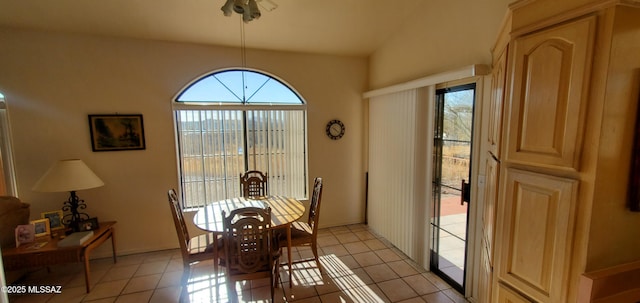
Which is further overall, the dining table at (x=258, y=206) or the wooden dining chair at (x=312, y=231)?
the wooden dining chair at (x=312, y=231)

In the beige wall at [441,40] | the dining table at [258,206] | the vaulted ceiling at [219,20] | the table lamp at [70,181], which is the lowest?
the dining table at [258,206]

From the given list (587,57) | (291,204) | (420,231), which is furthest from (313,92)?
(587,57)

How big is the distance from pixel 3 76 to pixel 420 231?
4.87 m

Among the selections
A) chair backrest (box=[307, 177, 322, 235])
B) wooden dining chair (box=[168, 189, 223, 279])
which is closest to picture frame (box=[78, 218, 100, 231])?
wooden dining chair (box=[168, 189, 223, 279])

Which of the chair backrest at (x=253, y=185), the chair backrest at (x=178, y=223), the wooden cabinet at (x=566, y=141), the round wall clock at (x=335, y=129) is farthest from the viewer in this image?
the round wall clock at (x=335, y=129)

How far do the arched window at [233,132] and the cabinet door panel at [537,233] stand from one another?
288cm

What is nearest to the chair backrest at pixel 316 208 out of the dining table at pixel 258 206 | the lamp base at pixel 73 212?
the dining table at pixel 258 206

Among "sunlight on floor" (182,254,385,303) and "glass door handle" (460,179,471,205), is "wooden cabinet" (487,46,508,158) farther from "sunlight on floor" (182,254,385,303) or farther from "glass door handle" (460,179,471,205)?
"sunlight on floor" (182,254,385,303)

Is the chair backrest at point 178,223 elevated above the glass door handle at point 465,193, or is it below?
below

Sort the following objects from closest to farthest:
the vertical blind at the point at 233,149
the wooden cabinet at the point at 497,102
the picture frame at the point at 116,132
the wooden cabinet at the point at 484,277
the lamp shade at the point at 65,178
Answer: the wooden cabinet at the point at 497,102 < the wooden cabinet at the point at 484,277 < the lamp shade at the point at 65,178 < the picture frame at the point at 116,132 < the vertical blind at the point at 233,149

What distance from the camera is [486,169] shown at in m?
2.07

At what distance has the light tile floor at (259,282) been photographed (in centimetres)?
243

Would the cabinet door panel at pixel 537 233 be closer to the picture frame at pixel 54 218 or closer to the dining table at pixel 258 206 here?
the dining table at pixel 258 206

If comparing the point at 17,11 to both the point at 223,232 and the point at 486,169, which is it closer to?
the point at 223,232
